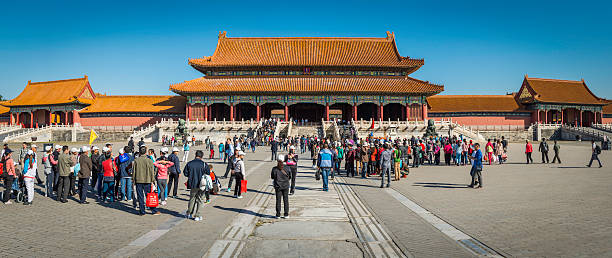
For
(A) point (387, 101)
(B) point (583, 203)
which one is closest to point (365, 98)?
(A) point (387, 101)

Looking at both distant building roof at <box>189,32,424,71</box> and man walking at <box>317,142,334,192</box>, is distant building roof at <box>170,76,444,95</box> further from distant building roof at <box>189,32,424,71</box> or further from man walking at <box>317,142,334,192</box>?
man walking at <box>317,142,334,192</box>

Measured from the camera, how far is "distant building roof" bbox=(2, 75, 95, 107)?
1941 inches

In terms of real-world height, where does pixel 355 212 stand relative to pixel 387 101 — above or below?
below

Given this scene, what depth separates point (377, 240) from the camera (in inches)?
251

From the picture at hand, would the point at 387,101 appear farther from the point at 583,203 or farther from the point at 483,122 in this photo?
the point at 583,203

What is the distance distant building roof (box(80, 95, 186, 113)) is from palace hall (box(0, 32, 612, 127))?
13 centimetres

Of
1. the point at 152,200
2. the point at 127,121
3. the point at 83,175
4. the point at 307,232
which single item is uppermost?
the point at 127,121

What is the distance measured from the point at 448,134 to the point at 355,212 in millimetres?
33118

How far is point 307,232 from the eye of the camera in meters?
6.88

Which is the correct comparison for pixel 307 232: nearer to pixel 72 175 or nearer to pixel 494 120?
pixel 72 175

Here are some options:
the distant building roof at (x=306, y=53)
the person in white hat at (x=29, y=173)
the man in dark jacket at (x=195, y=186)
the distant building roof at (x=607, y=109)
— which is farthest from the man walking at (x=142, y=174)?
the distant building roof at (x=607, y=109)

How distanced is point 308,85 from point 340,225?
129 feet

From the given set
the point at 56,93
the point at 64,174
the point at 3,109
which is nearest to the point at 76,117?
the point at 56,93

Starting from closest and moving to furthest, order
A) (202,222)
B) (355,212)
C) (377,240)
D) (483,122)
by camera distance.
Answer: (377,240) → (202,222) → (355,212) → (483,122)
